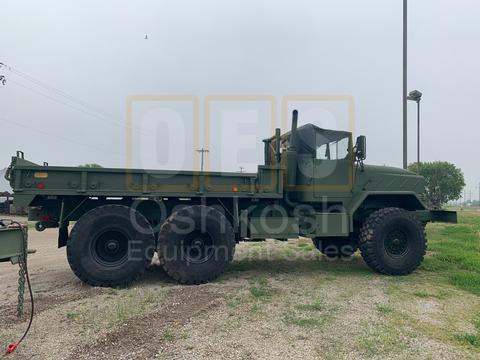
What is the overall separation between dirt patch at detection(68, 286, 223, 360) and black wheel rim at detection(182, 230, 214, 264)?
87 centimetres

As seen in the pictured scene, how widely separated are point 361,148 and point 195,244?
12.4ft

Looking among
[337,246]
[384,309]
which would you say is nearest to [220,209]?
[384,309]

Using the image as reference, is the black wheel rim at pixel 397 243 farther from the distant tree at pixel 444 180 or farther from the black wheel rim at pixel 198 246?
the distant tree at pixel 444 180

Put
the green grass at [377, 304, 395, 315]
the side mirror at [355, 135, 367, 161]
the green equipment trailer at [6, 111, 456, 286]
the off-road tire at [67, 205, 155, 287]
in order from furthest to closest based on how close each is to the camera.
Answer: the side mirror at [355, 135, 367, 161]
the green equipment trailer at [6, 111, 456, 286]
the off-road tire at [67, 205, 155, 287]
the green grass at [377, 304, 395, 315]

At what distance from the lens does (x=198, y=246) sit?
6.78 m

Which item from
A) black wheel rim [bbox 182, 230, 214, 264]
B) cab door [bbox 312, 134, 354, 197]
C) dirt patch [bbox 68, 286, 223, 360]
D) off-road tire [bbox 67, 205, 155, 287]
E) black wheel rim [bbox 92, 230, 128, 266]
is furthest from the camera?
cab door [bbox 312, 134, 354, 197]

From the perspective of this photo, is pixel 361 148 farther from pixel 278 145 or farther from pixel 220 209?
pixel 220 209

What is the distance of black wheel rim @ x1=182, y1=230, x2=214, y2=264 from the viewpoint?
22.1 feet

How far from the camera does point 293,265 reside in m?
8.31

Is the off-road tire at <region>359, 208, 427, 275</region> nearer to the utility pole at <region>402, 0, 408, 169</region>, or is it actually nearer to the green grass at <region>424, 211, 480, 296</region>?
the green grass at <region>424, 211, 480, 296</region>

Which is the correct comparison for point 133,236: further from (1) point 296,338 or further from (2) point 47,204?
(1) point 296,338

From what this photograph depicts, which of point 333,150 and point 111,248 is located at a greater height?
point 333,150

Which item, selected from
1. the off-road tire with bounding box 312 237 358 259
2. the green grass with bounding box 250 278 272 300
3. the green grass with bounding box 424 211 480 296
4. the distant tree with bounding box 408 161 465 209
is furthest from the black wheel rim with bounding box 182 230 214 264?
the distant tree with bounding box 408 161 465 209

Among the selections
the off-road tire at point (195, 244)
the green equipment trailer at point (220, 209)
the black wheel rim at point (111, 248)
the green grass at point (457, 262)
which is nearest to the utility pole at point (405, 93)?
the green grass at point (457, 262)
